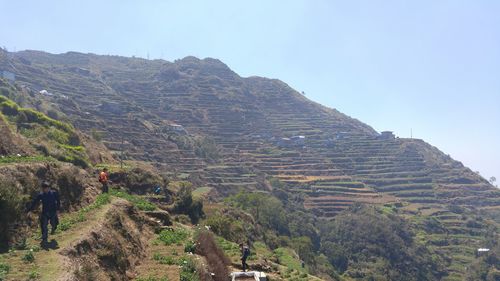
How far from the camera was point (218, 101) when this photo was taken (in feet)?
533

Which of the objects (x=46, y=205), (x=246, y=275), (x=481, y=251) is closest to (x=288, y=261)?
(x=246, y=275)

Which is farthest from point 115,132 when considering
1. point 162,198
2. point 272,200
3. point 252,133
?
point 162,198

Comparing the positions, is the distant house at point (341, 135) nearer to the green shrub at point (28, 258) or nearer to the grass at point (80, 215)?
the grass at point (80, 215)

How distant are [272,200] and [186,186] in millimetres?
30846

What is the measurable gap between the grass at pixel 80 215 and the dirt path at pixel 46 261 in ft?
1.14

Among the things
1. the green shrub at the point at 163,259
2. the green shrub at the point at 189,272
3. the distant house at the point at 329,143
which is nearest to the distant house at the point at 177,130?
the distant house at the point at 329,143

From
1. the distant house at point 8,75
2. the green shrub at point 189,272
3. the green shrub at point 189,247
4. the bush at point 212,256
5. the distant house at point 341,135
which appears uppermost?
the distant house at point 8,75

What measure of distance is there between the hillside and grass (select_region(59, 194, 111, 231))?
56.4 metres

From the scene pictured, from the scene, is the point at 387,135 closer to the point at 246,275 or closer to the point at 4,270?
the point at 246,275

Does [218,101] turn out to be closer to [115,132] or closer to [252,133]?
[252,133]

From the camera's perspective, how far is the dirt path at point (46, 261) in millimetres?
8852

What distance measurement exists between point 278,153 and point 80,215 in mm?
108473

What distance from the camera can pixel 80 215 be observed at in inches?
597

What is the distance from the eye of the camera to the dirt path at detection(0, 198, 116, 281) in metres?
8.85
